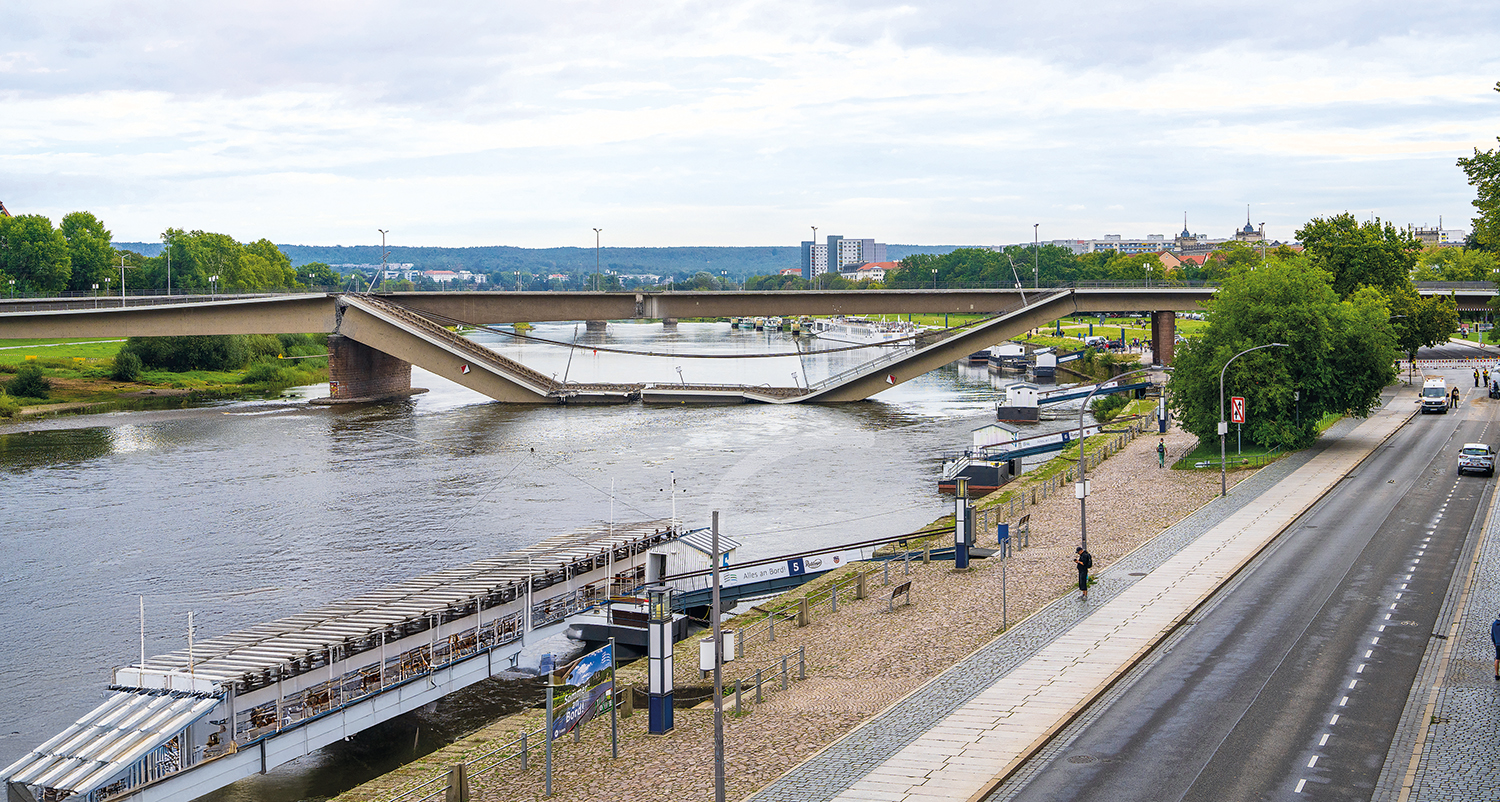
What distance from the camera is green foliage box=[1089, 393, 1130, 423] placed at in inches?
3706

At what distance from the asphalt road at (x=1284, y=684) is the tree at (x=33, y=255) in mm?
135545

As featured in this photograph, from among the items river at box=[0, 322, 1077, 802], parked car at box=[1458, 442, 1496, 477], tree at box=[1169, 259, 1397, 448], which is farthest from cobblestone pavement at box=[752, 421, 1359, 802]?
tree at box=[1169, 259, 1397, 448]

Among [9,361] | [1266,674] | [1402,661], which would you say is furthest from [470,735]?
[9,361]

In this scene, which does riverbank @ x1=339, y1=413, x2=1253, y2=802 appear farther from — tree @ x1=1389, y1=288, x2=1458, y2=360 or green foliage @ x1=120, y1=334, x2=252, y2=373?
green foliage @ x1=120, y1=334, x2=252, y2=373

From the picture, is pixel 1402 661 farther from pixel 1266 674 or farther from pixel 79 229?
pixel 79 229

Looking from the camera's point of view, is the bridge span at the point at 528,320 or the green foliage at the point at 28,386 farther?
the green foliage at the point at 28,386

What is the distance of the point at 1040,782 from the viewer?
73.9 ft

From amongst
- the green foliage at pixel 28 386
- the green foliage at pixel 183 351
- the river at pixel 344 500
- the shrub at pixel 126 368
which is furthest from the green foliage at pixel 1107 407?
the shrub at pixel 126 368

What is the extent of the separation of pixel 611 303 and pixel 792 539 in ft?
201

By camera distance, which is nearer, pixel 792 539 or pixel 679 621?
pixel 679 621

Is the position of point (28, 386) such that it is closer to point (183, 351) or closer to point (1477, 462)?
point (183, 351)

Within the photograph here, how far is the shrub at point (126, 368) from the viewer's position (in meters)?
116

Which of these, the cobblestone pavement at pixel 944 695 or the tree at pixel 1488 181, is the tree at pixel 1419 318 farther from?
the cobblestone pavement at pixel 944 695

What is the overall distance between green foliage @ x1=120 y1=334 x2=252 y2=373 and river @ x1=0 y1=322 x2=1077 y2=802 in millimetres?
21489
